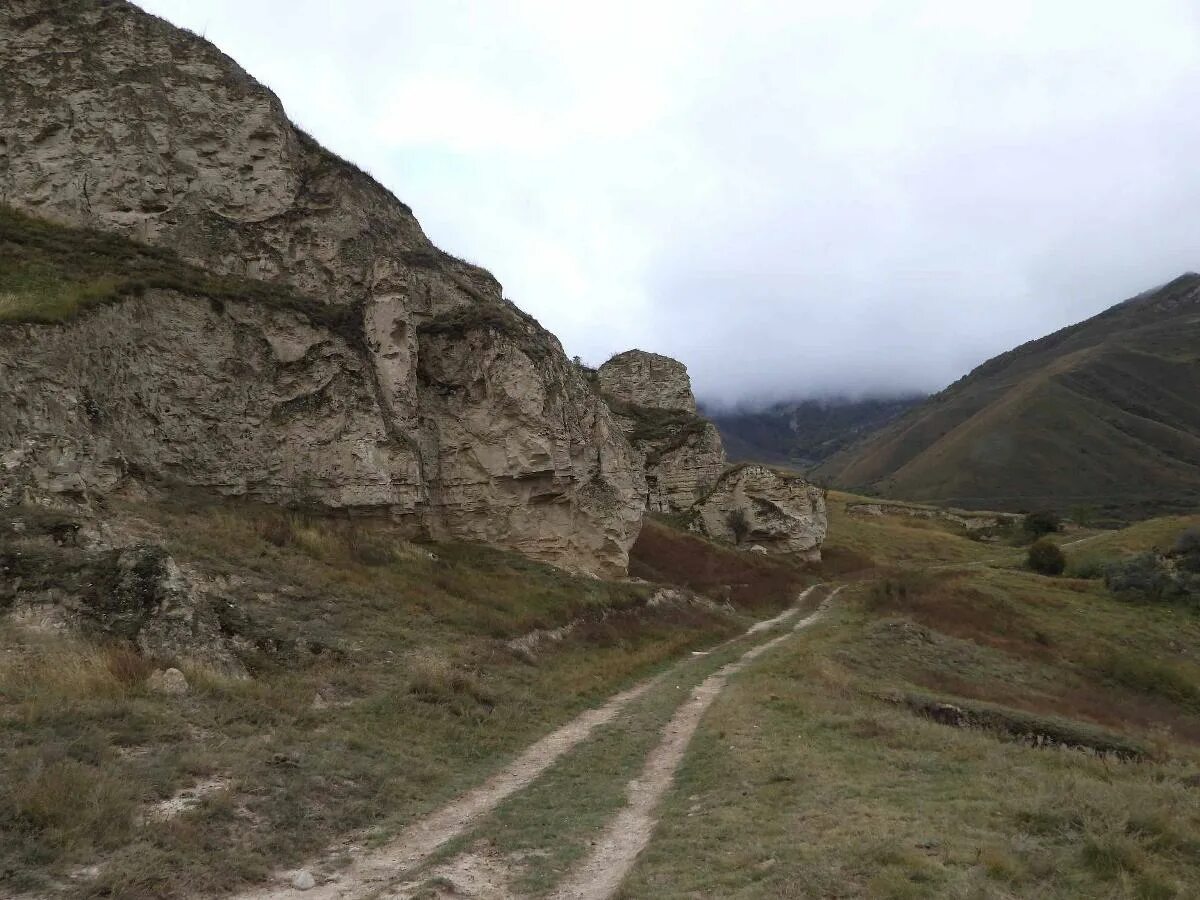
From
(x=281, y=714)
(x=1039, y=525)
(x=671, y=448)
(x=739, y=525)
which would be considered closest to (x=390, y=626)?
(x=281, y=714)

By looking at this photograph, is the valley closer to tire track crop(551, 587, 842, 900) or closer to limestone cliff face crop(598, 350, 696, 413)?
tire track crop(551, 587, 842, 900)

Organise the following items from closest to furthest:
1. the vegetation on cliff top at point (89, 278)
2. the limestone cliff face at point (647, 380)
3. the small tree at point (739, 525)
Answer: the vegetation on cliff top at point (89, 278)
the small tree at point (739, 525)
the limestone cliff face at point (647, 380)

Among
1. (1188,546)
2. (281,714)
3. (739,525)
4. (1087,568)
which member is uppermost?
(281,714)

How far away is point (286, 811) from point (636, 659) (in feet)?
55.1

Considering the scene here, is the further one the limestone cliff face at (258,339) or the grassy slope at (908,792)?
the limestone cliff face at (258,339)

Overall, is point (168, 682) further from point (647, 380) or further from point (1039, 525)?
point (1039, 525)

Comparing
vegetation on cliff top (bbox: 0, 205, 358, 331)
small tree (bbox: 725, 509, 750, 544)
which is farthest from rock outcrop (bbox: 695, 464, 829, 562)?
vegetation on cliff top (bbox: 0, 205, 358, 331)

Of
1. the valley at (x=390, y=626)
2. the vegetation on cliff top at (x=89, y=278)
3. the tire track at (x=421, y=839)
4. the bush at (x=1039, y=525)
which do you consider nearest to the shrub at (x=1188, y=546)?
the valley at (x=390, y=626)

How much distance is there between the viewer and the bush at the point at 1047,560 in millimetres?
60250

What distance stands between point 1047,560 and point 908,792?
197 ft

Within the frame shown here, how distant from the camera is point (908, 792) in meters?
10.9

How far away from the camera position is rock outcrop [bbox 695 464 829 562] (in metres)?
64.7

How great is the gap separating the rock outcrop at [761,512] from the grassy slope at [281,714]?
3978 centimetres

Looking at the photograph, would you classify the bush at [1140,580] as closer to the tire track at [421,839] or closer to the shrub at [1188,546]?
the shrub at [1188,546]
